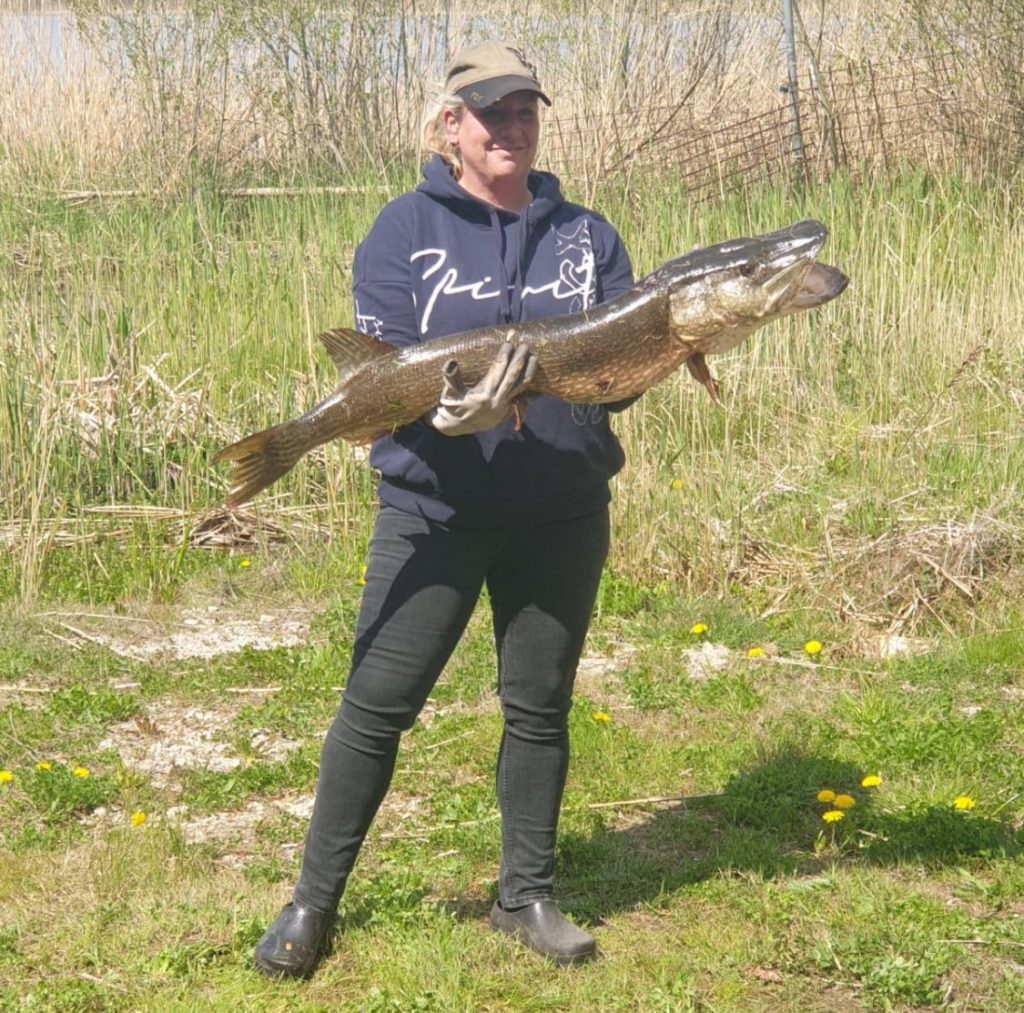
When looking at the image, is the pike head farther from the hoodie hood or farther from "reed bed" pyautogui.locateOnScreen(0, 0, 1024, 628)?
"reed bed" pyautogui.locateOnScreen(0, 0, 1024, 628)

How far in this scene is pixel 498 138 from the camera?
317cm

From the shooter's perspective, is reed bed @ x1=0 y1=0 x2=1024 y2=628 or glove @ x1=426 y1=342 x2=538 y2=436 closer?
glove @ x1=426 y1=342 x2=538 y2=436

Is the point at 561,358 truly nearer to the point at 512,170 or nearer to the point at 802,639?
the point at 512,170

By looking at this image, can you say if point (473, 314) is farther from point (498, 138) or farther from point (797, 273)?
point (797, 273)

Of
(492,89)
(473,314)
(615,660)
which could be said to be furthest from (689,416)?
(492,89)

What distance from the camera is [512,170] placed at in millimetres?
3180

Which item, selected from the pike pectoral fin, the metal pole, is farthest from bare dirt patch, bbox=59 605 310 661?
the metal pole

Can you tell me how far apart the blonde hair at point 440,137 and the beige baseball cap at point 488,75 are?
41 mm

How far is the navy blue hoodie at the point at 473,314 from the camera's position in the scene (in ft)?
10.4

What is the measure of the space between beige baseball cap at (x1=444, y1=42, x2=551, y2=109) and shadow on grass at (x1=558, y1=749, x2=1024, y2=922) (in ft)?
6.70

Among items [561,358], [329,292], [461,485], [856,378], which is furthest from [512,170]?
[329,292]

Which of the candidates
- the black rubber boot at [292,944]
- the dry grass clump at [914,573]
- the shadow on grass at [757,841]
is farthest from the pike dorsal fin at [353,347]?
the dry grass clump at [914,573]

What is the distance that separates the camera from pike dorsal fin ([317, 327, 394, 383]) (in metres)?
3.05

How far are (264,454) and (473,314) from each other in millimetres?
559
